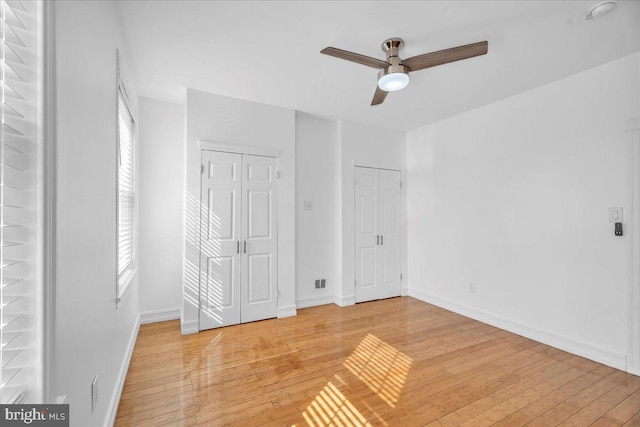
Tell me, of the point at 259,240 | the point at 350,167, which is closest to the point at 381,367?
the point at 259,240

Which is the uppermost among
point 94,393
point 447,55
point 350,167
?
point 447,55

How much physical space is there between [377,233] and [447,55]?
2941mm

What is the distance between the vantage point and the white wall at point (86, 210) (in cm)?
109

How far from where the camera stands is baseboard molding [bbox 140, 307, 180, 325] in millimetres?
3596

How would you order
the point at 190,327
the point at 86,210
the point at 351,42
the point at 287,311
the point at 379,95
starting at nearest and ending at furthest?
the point at 86,210, the point at 351,42, the point at 379,95, the point at 190,327, the point at 287,311

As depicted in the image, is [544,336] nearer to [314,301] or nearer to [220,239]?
[314,301]

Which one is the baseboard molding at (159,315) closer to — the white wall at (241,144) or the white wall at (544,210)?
the white wall at (241,144)

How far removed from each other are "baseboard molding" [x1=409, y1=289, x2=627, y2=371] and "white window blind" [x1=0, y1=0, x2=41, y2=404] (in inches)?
162

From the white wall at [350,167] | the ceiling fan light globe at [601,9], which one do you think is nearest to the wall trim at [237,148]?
the white wall at [350,167]

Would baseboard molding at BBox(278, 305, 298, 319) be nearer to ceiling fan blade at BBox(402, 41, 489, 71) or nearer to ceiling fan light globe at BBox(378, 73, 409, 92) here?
ceiling fan light globe at BBox(378, 73, 409, 92)

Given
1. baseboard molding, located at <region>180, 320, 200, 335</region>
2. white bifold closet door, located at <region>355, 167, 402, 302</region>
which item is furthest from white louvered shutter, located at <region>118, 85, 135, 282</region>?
white bifold closet door, located at <region>355, 167, 402, 302</region>

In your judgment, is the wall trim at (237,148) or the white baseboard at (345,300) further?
the white baseboard at (345,300)

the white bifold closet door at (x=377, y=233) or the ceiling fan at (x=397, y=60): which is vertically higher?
the ceiling fan at (x=397, y=60)

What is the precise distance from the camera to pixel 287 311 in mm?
3867
